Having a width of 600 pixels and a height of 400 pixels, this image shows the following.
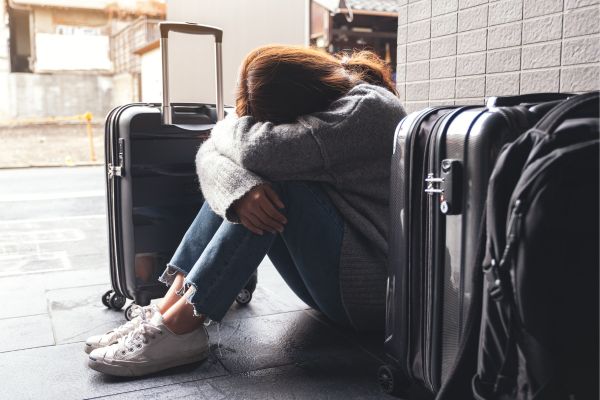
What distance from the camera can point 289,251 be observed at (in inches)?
58.9

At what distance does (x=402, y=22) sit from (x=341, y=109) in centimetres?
132

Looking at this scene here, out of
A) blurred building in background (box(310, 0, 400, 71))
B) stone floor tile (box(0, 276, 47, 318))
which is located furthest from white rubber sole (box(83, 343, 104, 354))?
blurred building in background (box(310, 0, 400, 71))

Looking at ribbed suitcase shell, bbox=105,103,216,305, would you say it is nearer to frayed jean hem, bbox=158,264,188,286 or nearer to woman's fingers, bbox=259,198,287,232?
frayed jean hem, bbox=158,264,188,286

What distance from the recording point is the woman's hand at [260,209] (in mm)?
1340

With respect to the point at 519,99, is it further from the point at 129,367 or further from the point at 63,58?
the point at 63,58

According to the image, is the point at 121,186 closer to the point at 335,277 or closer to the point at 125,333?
the point at 125,333

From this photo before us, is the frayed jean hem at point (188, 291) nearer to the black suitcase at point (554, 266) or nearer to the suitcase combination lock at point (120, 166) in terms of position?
the suitcase combination lock at point (120, 166)

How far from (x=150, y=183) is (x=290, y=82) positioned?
1.94 feet

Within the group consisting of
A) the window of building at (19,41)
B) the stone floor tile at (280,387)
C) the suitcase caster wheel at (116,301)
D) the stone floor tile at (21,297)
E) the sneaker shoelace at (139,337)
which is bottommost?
the stone floor tile at (21,297)

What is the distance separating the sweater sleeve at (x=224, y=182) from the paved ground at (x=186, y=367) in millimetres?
399

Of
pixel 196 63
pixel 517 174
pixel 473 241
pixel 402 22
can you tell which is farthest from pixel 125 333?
pixel 196 63

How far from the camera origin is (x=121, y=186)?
71.4 inches

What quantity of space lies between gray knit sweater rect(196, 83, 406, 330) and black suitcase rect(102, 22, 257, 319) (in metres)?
0.35

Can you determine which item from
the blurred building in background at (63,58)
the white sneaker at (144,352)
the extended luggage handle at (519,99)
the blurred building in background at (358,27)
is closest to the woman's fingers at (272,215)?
the white sneaker at (144,352)
